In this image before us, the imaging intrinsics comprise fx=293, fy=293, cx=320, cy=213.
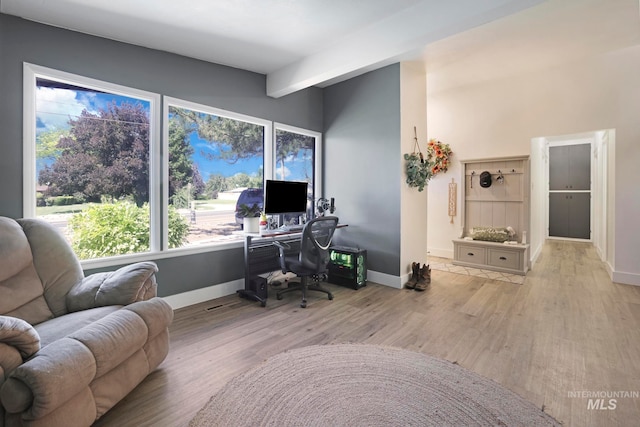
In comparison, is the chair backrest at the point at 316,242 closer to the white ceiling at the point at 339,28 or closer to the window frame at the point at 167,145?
the window frame at the point at 167,145

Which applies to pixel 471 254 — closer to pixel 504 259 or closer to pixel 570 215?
pixel 504 259

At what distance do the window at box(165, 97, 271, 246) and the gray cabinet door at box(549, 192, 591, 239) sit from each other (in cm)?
783

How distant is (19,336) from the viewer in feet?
4.25

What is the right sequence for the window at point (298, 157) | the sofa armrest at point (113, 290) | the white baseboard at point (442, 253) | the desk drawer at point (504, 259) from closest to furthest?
the sofa armrest at point (113, 290) < the window at point (298, 157) < the desk drawer at point (504, 259) < the white baseboard at point (442, 253)

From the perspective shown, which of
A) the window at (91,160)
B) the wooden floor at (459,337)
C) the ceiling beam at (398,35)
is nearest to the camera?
the wooden floor at (459,337)

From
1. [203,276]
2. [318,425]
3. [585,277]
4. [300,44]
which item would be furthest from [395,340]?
[585,277]

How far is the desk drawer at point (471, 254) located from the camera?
15.6ft

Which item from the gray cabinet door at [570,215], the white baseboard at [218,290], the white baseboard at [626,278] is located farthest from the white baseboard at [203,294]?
the gray cabinet door at [570,215]

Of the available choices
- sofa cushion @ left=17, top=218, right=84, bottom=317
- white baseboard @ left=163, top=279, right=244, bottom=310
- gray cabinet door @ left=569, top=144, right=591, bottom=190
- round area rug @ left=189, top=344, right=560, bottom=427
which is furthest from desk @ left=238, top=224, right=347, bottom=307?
gray cabinet door @ left=569, top=144, right=591, bottom=190

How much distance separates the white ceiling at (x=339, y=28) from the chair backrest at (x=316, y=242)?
1670 millimetres

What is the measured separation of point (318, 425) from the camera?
4.96ft

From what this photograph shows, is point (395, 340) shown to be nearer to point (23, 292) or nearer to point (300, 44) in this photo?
point (23, 292)

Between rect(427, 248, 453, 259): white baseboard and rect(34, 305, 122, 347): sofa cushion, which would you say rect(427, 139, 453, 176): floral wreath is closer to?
rect(427, 248, 453, 259): white baseboard

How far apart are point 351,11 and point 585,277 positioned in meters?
4.78
